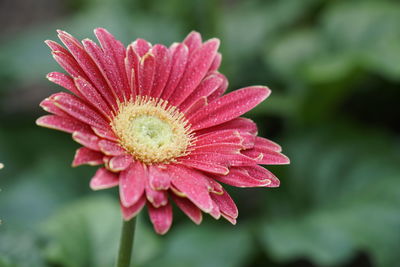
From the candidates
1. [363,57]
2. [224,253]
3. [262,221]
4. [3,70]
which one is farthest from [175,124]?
[3,70]

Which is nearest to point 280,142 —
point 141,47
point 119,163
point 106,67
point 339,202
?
point 339,202

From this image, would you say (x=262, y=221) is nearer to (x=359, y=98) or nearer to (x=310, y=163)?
(x=310, y=163)

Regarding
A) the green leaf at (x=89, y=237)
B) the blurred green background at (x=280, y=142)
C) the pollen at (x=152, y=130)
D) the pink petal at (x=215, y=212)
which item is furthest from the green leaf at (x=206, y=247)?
the pink petal at (x=215, y=212)

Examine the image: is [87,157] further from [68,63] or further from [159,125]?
[159,125]

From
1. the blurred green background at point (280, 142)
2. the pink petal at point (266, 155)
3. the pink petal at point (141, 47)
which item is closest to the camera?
the pink petal at point (266, 155)

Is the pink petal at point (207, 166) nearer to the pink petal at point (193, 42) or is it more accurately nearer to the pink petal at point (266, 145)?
the pink petal at point (266, 145)

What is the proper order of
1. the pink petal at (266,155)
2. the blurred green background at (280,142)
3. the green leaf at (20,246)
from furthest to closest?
1. the blurred green background at (280,142)
2. the green leaf at (20,246)
3. the pink petal at (266,155)

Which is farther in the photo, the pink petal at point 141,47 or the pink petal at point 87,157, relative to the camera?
the pink petal at point 141,47
